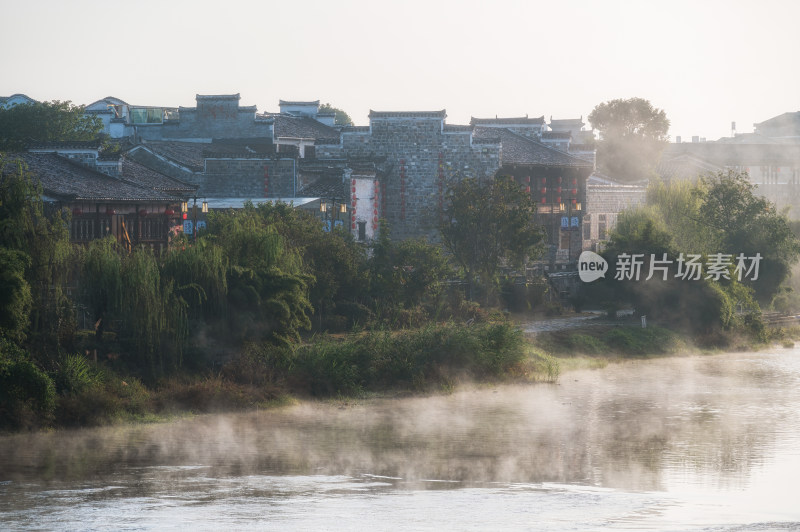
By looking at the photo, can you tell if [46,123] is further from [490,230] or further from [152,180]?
[490,230]

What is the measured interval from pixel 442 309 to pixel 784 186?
168 feet

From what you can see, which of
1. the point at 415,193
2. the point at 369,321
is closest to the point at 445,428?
the point at 369,321

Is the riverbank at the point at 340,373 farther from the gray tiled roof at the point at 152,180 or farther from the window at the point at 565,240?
the window at the point at 565,240

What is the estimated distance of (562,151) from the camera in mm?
52938

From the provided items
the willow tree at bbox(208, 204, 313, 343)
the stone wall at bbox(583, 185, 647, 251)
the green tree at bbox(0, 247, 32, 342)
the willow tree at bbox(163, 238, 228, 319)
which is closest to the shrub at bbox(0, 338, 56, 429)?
the green tree at bbox(0, 247, 32, 342)

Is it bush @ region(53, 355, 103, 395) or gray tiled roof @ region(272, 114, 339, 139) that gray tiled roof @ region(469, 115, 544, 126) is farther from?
bush @ region(53, 355, 103, 395)

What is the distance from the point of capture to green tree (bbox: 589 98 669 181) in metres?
75.3

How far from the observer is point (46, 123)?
47.9m

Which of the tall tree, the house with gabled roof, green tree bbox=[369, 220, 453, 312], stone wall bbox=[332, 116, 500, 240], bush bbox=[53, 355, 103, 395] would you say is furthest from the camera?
stone wall bbox=[332, 116, 500, 240]

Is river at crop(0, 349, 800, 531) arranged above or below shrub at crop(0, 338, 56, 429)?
below

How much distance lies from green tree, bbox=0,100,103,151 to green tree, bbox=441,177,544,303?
19.0 m

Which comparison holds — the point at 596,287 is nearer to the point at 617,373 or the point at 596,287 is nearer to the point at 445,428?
the point at 617,373

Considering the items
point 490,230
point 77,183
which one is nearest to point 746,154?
point 490,230

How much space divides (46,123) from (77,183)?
19.4 meters
